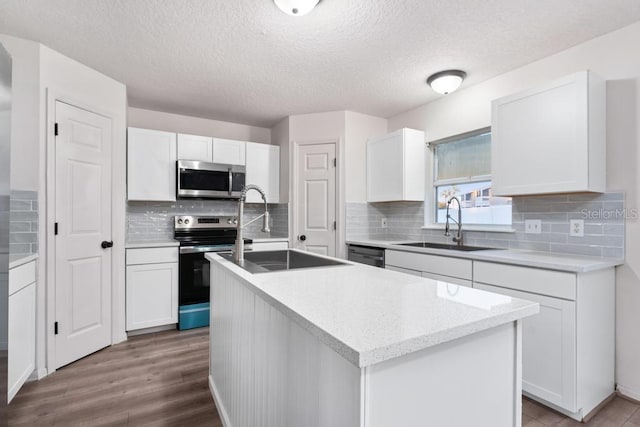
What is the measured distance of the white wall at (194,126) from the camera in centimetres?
376

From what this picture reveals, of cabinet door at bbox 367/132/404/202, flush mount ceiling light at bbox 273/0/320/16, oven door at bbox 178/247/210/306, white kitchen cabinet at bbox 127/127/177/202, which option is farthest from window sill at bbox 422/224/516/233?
white kitchen cabinet at bbox 127/127/177/202

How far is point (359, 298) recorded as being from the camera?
105 centimetres

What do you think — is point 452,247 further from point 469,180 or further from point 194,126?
point 194,126

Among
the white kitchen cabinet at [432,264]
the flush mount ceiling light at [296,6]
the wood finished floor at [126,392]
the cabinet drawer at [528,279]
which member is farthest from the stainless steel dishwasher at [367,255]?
the flush mount ceiling light at [296,6]

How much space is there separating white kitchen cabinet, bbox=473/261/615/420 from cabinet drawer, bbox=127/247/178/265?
2941mm

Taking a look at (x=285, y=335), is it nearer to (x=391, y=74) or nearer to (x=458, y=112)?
(x=391, y=74)

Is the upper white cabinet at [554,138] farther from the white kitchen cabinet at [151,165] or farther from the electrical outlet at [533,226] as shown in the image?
the white kitchen cabinet at [151,165]

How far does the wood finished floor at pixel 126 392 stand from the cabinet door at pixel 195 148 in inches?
77.7

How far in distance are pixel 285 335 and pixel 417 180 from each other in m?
2.88

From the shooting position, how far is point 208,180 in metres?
3.64

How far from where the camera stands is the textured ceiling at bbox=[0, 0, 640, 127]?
198 cm

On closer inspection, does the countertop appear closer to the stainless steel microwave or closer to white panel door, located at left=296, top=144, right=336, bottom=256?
the stainless steel microwave

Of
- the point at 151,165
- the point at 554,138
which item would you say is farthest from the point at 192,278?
the point at 554,138

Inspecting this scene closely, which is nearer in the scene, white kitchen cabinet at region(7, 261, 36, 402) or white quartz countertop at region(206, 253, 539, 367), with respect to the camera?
white quartz countertop at region(206, 253, 539, 367)
